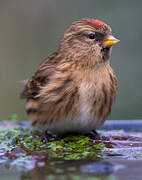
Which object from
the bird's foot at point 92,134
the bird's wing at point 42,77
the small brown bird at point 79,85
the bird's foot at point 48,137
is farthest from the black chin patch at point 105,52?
the bird's foot at point 48,137

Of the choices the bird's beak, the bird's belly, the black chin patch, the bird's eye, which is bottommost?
the bird's belly

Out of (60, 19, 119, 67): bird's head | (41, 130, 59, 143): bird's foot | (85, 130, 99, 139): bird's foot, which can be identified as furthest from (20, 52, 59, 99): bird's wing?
(85, 130, 99, 139): bird's foot

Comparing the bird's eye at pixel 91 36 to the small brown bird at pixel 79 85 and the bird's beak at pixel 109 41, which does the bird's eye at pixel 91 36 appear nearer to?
A: the small brown bird at pixel 79 85

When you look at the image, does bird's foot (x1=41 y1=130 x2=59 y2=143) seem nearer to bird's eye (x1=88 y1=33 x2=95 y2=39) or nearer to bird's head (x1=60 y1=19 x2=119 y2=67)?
bird's head (x1=60 y1=19 x2=119 y2=67)

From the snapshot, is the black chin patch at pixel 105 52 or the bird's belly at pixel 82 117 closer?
the bird's belly at pixel 82 117

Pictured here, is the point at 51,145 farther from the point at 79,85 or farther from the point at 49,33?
the point at 49,33

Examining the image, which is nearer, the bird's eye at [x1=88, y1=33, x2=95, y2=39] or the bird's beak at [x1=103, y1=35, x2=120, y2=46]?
the bird's beak at [x1=103, y1=35, x2=120, y2=46]

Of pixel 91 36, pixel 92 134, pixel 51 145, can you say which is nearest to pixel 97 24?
pixel 91 36

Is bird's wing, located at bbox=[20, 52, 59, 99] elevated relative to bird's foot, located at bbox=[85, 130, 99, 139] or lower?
elevated

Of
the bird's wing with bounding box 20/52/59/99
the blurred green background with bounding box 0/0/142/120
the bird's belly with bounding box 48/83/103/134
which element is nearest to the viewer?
the bird's belly with bounding box 48/83/103/134
